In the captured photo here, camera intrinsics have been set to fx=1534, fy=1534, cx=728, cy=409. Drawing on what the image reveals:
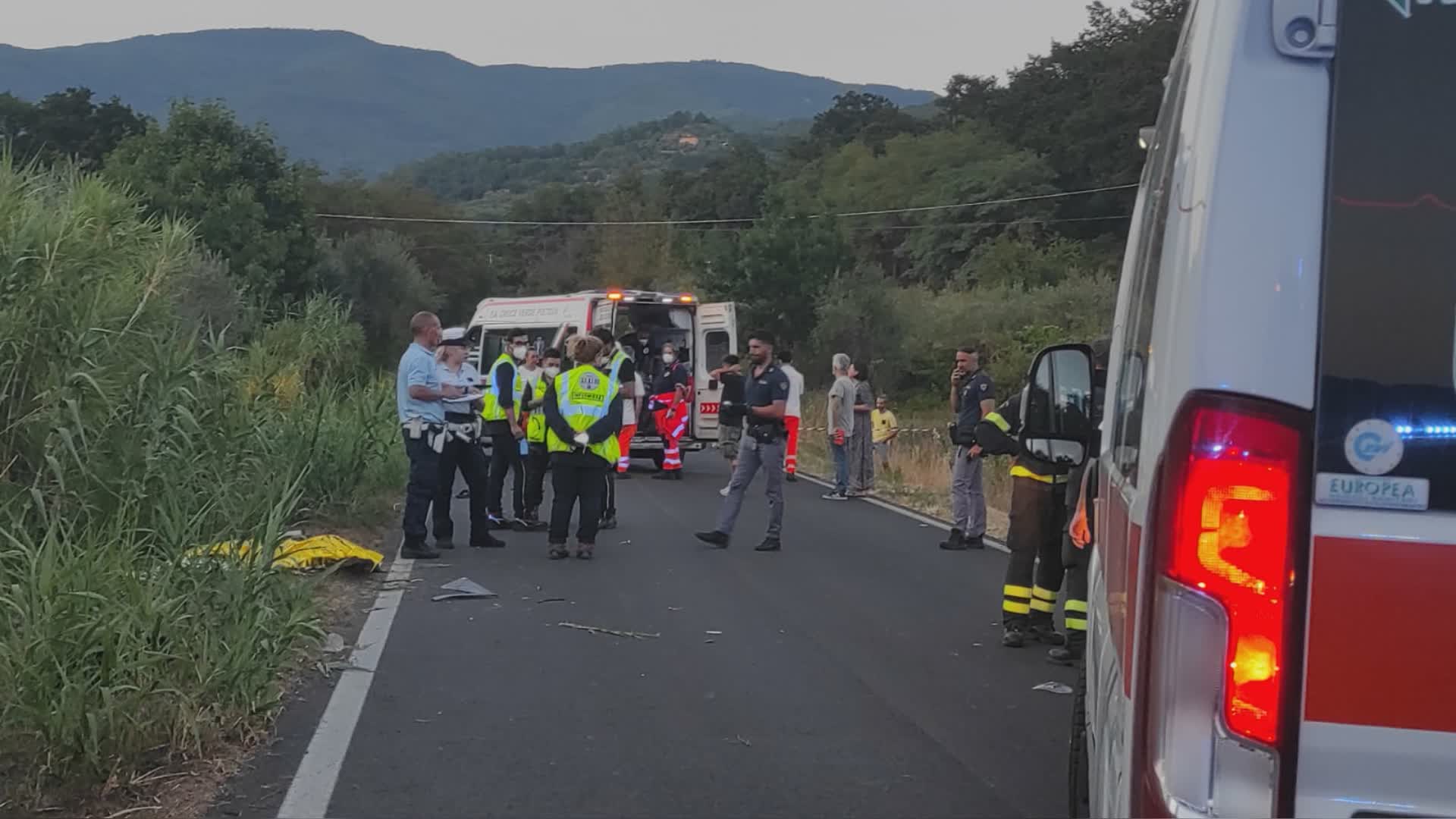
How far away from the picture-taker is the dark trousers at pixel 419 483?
37.6ft

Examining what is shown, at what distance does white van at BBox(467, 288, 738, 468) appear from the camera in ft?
74.6

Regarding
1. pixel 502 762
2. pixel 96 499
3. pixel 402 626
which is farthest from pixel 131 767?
pixel 402 626

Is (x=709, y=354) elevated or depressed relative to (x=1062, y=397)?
depressed

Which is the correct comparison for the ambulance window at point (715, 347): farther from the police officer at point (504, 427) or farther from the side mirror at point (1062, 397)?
the side mirror at point (1062, 397)

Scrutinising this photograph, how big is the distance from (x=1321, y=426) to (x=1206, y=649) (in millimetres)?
377

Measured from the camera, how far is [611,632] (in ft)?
29.1

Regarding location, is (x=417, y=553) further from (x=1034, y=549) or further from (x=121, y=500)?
(x=1034, y=549)

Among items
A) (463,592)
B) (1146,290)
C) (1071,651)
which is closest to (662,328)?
(463,592)

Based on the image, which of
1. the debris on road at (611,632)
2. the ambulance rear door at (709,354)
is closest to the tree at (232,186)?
the ambulance rear door at (709,354)

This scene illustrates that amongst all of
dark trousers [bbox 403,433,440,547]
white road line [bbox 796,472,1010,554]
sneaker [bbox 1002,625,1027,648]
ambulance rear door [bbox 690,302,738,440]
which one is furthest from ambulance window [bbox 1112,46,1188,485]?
ambulance rear door [bbox 690,302,738,440]

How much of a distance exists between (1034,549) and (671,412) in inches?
492

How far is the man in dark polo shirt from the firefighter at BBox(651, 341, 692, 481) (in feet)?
25.0

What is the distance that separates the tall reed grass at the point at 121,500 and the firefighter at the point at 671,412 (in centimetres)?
874

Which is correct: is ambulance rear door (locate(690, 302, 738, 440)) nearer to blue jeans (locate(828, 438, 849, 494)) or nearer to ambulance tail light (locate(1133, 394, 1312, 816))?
blue jeans (locate(828, 438, 849, 494))
